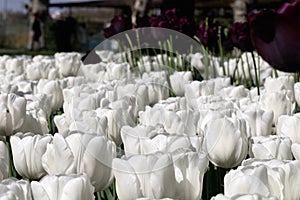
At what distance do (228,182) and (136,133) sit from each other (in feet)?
1.35

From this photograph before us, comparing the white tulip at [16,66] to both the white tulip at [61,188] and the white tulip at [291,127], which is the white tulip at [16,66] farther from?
the white tulip at [61,188]

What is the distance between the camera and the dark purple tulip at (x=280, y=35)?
209cm

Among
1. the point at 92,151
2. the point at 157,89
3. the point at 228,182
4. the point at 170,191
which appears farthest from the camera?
the point at 157,89

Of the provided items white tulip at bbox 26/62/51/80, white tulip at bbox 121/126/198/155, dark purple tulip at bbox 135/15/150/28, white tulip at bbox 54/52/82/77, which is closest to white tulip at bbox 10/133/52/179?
white tulip at bbox 121/126/198/155

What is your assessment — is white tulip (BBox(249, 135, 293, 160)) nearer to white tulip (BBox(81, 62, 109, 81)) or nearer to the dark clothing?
white tulip (BBox(81, 62, 109, 81))

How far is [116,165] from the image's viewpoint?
47.8 inches

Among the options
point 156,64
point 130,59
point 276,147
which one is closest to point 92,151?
point 276,147

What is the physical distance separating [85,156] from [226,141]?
40 cm

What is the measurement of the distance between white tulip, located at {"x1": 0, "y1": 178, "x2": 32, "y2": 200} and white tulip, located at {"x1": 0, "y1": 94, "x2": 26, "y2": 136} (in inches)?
34.0

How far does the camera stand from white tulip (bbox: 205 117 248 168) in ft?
5.16

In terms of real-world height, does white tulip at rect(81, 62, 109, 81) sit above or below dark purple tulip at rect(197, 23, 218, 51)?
below

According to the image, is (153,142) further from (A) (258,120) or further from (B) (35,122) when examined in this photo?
(B) (35,122)

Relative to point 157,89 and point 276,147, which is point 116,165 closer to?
point 276,147

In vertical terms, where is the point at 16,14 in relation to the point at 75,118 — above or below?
above
